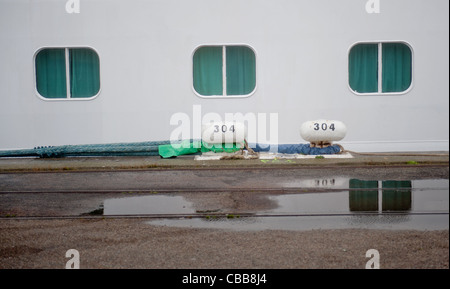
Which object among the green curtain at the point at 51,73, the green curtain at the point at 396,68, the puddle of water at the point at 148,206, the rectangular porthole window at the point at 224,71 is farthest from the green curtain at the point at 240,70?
the puddle of water at the point at 148,206

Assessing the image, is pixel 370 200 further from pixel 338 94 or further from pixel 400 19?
pixel 400 19

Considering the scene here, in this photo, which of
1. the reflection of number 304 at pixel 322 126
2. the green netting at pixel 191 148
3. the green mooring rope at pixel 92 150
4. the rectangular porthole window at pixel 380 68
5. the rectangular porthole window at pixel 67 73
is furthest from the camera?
the rectangular porthole window at pixel 67 73

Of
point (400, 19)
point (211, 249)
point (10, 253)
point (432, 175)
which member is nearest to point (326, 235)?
point (211, 249)

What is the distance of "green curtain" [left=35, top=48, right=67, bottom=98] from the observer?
38.9 feet

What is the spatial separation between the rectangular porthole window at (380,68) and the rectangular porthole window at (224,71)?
2151mm

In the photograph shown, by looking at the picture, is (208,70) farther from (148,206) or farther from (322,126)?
(148,206)

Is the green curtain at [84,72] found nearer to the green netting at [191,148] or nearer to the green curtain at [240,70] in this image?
the green netting at [191,148]

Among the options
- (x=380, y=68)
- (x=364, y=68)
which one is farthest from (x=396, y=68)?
(x=364, y=68)

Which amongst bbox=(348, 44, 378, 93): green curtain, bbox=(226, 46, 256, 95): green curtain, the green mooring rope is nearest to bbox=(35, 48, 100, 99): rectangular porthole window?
the green mooring rope

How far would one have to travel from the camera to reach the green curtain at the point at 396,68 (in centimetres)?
1169

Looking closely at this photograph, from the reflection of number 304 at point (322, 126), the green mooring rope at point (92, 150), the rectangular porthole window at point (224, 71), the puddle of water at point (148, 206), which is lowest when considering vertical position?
the puddle of water at point (148, 206)

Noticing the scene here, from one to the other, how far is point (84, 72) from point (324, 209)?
7096 mm

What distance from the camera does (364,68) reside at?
11.8 meters

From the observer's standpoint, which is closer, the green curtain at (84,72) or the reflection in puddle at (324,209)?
the reflection in puddle at (324,209)
